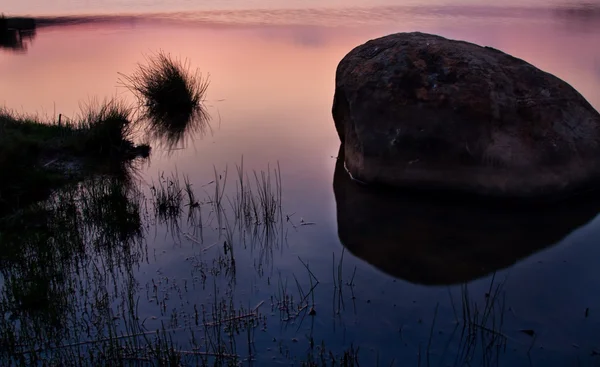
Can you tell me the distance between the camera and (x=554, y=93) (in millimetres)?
6469

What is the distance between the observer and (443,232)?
17.6 ft

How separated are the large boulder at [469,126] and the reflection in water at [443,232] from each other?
25 cm

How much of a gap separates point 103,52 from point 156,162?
1148 centimetres

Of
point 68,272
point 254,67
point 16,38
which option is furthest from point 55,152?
point 16,38

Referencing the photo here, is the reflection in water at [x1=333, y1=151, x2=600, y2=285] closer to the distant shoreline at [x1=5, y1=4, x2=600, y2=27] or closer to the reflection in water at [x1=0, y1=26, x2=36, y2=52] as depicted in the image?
the reflection in water at [x1=0, y1=26, x2=36, y2=52]

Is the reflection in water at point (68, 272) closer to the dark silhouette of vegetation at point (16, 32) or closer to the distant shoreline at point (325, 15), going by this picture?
the dark silhouette of vegetation at point (16, 32)

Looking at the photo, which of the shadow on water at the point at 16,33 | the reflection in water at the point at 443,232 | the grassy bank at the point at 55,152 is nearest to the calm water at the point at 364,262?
the reflection in water at the point at 443,232

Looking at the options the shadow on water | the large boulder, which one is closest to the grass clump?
the large boulder

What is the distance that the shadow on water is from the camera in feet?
64.4

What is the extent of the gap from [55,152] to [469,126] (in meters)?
5.21

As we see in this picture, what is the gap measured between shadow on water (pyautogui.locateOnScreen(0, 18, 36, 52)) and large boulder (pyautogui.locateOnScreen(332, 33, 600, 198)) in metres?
15.9

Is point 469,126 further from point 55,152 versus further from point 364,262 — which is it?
point 55,152

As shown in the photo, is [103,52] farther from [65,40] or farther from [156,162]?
[156,162]

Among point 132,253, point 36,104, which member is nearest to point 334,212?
point 132,253
